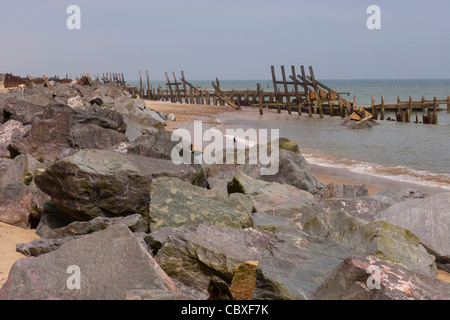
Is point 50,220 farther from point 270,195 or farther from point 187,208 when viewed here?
point 270,195

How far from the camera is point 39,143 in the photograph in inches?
345

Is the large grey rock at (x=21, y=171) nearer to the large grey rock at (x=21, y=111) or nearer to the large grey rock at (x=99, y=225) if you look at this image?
the large grey rock at (x=99, y=225)

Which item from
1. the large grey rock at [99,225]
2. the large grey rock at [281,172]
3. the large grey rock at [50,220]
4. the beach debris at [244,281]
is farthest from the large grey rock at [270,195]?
the beach debris at [244,281]

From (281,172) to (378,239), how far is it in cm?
417

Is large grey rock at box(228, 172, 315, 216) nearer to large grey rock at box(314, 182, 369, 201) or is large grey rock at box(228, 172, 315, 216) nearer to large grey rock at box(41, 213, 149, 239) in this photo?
large grey rock at box(314, 182, 369, 201)

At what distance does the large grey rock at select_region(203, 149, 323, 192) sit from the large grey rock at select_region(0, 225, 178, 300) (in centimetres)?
473

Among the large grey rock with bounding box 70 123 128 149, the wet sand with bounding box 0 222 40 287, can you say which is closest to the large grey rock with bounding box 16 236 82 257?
the wet sand with bounding box 0 222 40 287

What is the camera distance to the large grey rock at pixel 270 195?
260 inches

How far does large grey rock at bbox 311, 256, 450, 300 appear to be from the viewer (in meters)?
3.08

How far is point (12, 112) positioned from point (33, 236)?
25.8 feet

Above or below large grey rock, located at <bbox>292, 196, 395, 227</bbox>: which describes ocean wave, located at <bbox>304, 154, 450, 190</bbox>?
below

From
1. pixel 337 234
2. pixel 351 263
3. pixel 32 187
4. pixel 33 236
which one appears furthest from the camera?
pixel 32 187

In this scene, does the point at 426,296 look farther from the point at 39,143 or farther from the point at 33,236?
the point at 39,143
